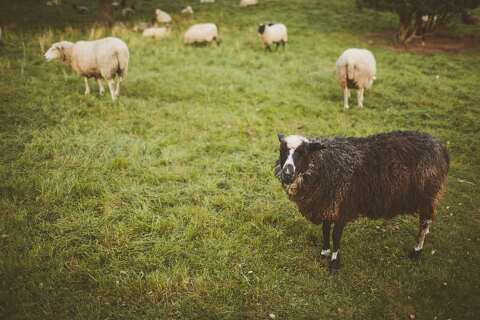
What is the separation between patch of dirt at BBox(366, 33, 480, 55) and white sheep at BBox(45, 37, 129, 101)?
42.4 ft

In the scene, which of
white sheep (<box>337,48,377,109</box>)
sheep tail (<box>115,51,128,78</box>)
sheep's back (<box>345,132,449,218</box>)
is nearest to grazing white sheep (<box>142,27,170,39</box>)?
sheep tail (<box>115,51,128,78</box>)

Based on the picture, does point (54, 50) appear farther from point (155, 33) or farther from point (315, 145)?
point (315, 145)

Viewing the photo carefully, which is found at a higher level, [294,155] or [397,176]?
[294,155]

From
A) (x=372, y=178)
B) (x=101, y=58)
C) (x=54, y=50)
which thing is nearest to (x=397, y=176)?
(x=372, y=178)

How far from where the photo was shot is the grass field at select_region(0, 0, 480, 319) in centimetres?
421

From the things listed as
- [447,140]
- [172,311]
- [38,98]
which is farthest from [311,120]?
[38,98]

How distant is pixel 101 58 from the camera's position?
9.47m

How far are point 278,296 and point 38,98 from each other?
8377 millimetres

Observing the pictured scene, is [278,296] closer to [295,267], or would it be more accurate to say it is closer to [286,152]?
[295,267]

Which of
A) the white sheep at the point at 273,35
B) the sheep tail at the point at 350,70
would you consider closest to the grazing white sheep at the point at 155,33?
the white sheep at the point at 273,35

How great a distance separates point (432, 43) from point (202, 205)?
55.1 feet

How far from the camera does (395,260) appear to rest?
4.99m

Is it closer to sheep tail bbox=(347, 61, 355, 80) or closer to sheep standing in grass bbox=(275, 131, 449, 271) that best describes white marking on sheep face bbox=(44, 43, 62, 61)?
sheep tail bbox=(347, 61, 355, 80)

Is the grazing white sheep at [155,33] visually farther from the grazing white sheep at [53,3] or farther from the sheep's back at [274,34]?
the grazing white sheep at [53,3]
